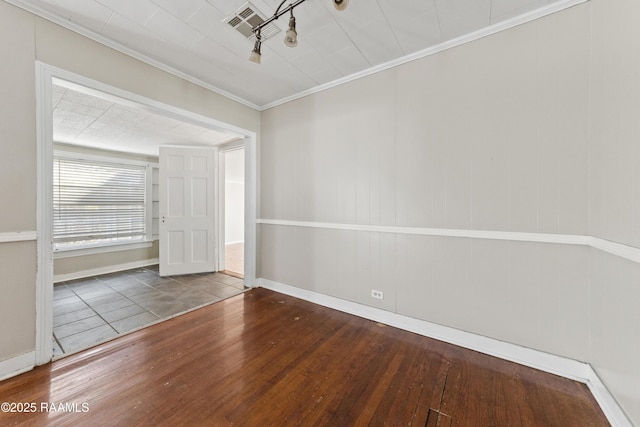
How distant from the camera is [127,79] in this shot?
2193 millimetres

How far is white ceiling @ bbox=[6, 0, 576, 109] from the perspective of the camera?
1700 mm

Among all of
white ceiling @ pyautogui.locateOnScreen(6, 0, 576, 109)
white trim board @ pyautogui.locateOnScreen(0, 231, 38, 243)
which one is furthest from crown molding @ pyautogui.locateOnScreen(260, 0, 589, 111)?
white trim board @ pyautogui.locateOnScreen(0, 231, 38, 243)

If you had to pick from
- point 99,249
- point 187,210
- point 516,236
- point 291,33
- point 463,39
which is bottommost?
point 99,249

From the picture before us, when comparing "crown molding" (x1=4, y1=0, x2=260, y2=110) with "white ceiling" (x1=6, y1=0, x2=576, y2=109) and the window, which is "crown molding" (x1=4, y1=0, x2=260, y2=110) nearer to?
"white ceiling" (x1=6, y1=0, x2=576, y2=109)

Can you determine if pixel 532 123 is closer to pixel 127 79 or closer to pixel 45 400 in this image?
pixel 127 79

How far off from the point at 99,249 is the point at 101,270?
15.4 inches

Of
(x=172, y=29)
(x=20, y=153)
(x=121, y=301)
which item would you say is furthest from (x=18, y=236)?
(x=172, y=29)

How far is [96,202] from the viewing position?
14.9 feet

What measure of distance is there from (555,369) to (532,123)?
1.79 metres

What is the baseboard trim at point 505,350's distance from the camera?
4.61 ft

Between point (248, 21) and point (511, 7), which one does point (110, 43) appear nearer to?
point (248, 21)

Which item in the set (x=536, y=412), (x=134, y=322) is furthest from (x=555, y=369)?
(x=134, y=322)

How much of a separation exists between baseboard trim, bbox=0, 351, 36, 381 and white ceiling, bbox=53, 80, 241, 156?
208cm

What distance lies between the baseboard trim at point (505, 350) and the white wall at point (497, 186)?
0.06 meters
